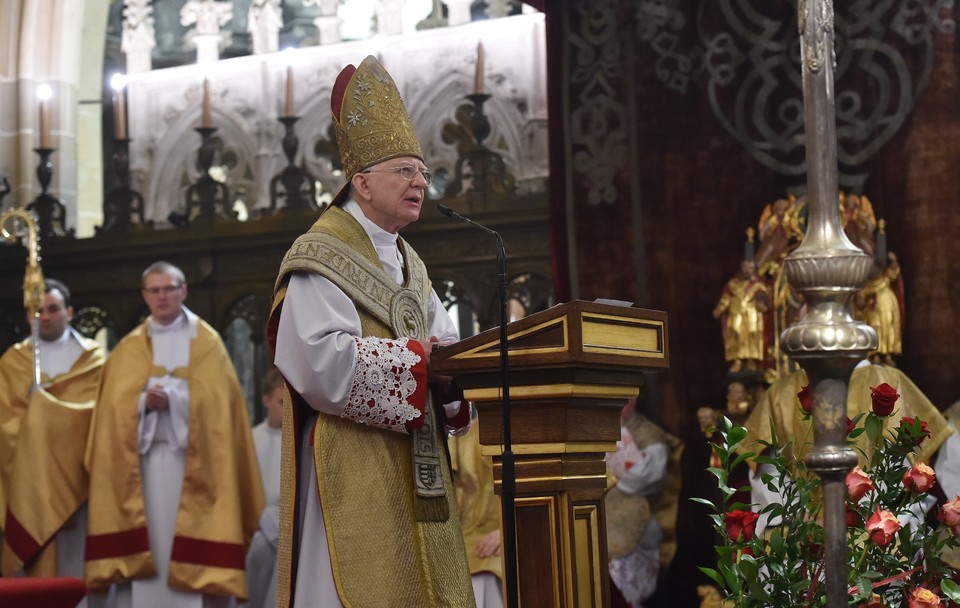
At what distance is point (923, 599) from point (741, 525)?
36 cm

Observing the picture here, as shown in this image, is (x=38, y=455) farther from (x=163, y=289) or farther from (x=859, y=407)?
(x=859, y=407)

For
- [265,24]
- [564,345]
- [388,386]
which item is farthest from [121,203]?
[564,345]

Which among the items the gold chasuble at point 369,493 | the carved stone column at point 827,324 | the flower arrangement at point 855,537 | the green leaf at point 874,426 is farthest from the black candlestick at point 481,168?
the carved stone column at point 827,324

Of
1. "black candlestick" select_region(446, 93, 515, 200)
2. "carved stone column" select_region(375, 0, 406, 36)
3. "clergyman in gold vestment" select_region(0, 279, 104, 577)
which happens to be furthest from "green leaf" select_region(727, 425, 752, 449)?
"carved stone column" select_region(375, 0, 406, 36)

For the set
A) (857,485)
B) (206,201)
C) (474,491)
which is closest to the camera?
(857,485)

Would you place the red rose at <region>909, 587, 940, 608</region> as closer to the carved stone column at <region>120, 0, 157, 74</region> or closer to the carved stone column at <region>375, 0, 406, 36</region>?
the carved stone column at <region>375, 0, 406, 36</region>

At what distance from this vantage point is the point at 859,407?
5559 mm

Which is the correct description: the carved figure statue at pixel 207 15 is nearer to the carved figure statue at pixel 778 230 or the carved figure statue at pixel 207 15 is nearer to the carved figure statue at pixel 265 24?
the carved figure statue at pixel 265 24

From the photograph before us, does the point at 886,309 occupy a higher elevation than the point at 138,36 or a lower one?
lower

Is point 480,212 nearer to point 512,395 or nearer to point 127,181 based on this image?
point 127,181

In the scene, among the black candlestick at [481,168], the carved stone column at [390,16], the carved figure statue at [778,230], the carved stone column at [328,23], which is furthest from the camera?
the carved stone column at [328,23]

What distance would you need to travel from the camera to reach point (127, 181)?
28.1 feet

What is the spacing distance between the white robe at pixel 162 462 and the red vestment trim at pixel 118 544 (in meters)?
0.09

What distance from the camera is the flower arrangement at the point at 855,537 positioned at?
2707mm
